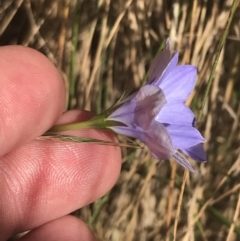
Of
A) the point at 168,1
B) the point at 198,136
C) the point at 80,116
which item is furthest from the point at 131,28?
the point at 198,136

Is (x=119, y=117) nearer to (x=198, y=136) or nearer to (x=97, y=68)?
(x=198, y=136)

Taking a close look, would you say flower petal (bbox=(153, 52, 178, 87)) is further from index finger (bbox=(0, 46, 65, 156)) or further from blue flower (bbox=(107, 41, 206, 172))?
index finger (bbox=(0, 46, 65, 156))

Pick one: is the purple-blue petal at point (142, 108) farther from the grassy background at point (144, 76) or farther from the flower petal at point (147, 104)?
the grassy background at point (144, 76)

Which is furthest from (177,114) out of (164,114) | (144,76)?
(144,76)

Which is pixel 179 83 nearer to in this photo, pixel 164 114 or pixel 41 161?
pixel 164 114

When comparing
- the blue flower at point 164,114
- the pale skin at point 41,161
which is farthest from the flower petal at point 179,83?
Answer: the pale skin at point 41,161

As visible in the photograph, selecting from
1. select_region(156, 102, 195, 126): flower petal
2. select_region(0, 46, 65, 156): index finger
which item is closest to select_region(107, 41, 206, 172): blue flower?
select_region(156, 102, 195, 126): flower petal
